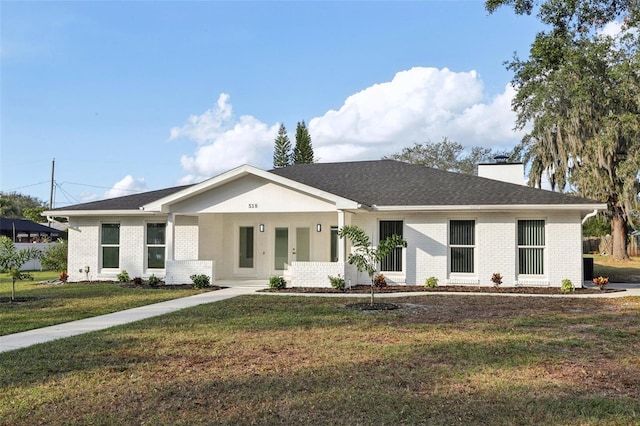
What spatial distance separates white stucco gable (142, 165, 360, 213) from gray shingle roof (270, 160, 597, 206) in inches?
60.7

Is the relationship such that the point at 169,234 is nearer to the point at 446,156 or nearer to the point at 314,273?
the point at 314,273

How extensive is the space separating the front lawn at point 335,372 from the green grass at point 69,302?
2.00m

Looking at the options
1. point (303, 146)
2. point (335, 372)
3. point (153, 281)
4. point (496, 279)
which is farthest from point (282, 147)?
point (335, 372)

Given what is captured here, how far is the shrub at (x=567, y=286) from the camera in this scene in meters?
14.0

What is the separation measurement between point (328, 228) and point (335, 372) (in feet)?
38.7

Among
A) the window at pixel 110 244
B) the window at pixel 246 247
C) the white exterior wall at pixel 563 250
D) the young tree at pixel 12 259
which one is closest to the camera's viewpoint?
the young tree at pixel 12 259

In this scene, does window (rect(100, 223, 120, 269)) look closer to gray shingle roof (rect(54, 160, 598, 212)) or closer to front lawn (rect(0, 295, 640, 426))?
gray shingle roof (rect(54, 160, 598, 212))

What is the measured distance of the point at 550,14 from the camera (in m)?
11.5

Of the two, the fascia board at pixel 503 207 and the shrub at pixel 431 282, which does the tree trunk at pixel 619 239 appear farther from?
the shrub at pixel 431 282

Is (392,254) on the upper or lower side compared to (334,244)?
lower

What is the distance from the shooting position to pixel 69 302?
12.0 metres

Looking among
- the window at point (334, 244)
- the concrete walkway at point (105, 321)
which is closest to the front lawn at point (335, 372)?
the concrete walkway at point (105, 321)

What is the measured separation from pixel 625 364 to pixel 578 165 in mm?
25478

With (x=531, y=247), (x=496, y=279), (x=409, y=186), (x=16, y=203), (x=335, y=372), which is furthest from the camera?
(x=16, y=203)
